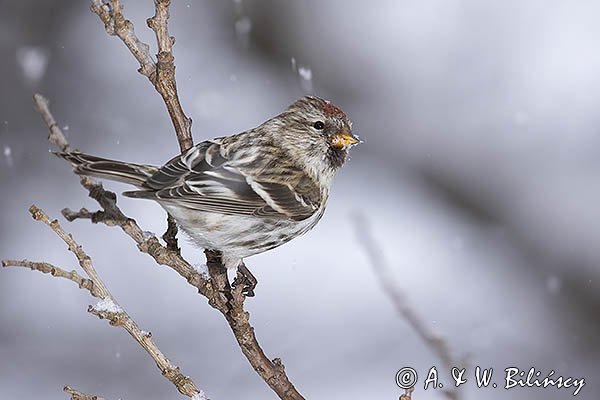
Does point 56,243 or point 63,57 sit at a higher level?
point 63,57

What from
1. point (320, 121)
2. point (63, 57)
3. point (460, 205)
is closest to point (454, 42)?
point (460, 205)

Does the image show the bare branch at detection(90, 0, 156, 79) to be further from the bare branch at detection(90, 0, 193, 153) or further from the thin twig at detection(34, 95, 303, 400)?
the thin twig at detection(34, 95, 303, 400)

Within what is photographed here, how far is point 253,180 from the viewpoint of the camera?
96.7 inches

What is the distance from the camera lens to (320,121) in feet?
8.28

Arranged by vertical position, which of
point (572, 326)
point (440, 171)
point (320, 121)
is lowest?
point (320, 121)

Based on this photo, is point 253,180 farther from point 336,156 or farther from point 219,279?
point 219,279

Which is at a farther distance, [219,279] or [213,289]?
[219,279]

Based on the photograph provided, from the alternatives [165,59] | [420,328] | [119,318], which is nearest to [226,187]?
[165,59]

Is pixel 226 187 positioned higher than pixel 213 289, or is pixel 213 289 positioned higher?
pixel 226 187

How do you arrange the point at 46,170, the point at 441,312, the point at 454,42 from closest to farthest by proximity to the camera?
the point at 441,312
the point at 46,170
the point at 454,42

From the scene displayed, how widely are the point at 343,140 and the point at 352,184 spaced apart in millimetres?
2507

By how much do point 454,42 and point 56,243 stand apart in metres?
2.58

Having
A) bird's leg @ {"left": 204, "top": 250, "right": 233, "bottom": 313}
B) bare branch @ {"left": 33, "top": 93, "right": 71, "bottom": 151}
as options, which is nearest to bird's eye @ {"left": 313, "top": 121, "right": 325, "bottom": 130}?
bird's leg @ {"left": 204, "top": 250, "right": 233, "bottom": 313}

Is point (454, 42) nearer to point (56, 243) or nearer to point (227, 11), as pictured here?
point (227, 11)
